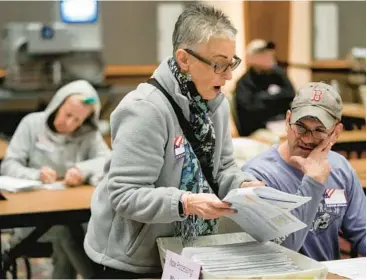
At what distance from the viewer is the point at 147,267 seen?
192cm

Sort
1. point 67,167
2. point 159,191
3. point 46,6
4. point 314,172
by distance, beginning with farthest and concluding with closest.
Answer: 1. point 46,6
2. point 67,167
3. point 314,172
4. point 159,191

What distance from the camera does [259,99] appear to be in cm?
655

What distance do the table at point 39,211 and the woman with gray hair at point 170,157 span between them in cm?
94

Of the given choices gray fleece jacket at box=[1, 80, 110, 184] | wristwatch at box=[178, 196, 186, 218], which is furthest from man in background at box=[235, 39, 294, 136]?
wristwatch at box=[178, 196, 186, 218]

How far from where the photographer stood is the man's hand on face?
2.10m

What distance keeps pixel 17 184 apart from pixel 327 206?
1.62m

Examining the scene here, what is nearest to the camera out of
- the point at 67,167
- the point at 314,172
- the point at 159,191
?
the point at 159,191

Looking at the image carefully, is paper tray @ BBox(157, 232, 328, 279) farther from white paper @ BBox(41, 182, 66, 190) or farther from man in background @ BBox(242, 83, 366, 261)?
white paper @ BBox(41, 182, 66, 190)

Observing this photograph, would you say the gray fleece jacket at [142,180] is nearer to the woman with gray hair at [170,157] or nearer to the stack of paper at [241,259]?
the woman with gray hair at [170,157]

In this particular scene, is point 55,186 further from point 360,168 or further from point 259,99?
point 259,99

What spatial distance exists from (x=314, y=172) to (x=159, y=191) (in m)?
0.57

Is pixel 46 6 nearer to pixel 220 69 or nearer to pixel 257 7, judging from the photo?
pixel 257 7

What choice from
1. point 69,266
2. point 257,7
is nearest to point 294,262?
point 69,266

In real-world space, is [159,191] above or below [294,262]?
above
